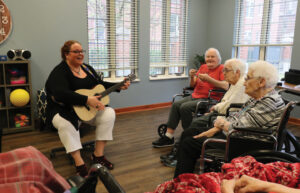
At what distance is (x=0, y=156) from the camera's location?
2.99 ft

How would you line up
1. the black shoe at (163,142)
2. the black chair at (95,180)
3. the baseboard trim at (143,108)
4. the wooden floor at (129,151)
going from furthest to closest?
the baseboard trim at (143,108) < the black shoe at (163,142) < the wooden floor at (129,151) < the black chair at (95,180)

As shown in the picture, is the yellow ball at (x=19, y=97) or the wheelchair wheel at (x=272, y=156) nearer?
the wheelchair wheel at (x=272, y=156)

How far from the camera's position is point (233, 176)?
119cm

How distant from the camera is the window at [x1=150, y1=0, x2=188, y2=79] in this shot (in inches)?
193

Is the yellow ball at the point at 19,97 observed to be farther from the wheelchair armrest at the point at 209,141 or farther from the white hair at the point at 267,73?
the white hair at the point at 267,73

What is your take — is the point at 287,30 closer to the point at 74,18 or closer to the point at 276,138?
the point at 276,138

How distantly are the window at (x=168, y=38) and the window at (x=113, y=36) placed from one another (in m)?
0.43

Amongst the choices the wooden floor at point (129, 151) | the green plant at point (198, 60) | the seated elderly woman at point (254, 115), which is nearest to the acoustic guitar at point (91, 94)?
the wooden floor at point (129, 151)

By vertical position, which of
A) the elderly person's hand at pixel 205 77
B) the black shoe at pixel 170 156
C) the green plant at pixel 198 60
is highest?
the green plant at pixel 198 60

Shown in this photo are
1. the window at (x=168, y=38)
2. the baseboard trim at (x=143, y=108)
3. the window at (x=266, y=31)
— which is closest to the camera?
the window at (x=266, y=31)

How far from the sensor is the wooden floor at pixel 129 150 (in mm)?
2391

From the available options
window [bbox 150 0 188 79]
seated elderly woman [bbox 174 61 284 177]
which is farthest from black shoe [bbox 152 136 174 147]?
window [bbox 150 0 188 79]

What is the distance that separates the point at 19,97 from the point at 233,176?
314cm

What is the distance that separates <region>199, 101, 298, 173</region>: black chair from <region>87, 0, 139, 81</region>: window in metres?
3.00
